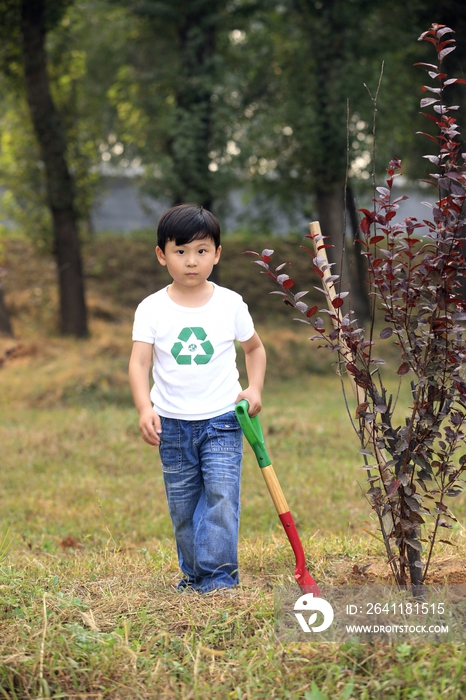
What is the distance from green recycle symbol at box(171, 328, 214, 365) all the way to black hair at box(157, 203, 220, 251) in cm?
38

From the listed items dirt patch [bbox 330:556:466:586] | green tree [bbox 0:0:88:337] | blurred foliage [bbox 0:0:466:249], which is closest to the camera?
dirt patch [bbox 330:556:466:586]

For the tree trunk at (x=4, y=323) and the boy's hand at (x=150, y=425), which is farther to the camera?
the tree trunk at (x=4, y=323)

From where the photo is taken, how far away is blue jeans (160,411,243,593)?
10.8ft

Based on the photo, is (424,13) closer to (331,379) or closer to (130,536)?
(331,379)

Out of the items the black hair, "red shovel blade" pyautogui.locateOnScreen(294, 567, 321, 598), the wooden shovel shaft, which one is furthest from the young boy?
"red shovel blade" pyautogui.locateOnScreen(294, 567, 321, 598)

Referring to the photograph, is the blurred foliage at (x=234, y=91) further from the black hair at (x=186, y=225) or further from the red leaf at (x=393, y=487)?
the red leaf at (x=393, y=487)

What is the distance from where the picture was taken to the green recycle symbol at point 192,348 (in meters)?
3.26

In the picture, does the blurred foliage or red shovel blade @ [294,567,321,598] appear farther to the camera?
the blurred foliage

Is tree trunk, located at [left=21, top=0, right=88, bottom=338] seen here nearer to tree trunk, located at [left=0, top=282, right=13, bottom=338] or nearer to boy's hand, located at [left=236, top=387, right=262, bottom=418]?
tree trunk, located at [left=0, top=282, right=13, bottom=338]

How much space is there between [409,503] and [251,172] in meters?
12.7

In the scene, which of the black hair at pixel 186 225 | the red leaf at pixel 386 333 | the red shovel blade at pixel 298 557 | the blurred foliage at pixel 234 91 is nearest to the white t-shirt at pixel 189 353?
the black hair at pixel 186 225

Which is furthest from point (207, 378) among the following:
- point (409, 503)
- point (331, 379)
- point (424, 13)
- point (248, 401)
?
point (424, 13)

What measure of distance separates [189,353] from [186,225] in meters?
0.52

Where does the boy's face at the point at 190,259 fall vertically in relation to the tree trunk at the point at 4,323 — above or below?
above
